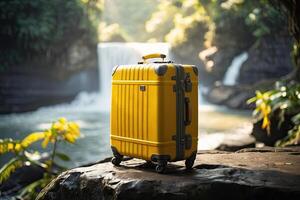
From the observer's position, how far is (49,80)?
32781 mm

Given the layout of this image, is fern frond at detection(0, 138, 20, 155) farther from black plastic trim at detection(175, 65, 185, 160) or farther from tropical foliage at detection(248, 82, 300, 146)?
tropical foliage at detection(248, 82, 300, 146)

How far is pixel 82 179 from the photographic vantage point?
14.9ft

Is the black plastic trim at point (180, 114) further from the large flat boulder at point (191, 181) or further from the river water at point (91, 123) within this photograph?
the river water at point (91, 123)

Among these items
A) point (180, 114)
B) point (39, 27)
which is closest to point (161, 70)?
point (180, 114)

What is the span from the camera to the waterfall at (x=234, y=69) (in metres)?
32.4

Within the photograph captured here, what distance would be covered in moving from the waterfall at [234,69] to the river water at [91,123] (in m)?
2.55

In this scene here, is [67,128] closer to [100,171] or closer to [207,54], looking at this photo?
[100,171]

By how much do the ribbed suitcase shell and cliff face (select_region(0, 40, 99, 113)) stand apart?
2490 cm

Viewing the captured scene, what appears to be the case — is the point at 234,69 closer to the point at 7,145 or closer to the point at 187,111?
the point at 7,145

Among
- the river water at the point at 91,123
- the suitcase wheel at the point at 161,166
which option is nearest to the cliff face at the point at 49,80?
the river water at the point at 91,123

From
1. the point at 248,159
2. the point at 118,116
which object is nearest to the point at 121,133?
the point at 118,116

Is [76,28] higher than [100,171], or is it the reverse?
[76,28]

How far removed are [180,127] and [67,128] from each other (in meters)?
3.97

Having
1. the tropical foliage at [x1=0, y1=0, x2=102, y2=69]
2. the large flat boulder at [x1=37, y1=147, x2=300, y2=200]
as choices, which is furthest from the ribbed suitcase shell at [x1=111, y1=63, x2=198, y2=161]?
the tropical foliage at [x1=0, y1=0, x2=102, y2=69]
